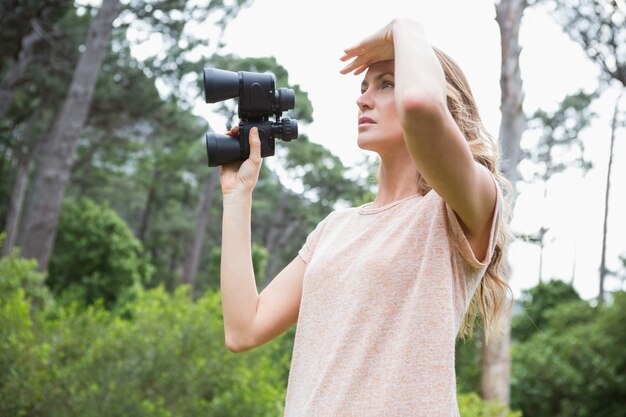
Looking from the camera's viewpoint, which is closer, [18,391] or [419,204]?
[419,204]

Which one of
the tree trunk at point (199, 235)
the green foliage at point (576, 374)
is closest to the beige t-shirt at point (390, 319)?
the green foliage at point (576, 374)

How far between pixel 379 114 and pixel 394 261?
1.12 feet

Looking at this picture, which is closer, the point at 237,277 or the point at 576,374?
the point at 237,277

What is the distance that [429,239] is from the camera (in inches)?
56.1

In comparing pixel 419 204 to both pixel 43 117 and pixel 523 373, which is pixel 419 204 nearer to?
pixel 523 373

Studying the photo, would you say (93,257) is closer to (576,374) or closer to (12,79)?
(12,79)

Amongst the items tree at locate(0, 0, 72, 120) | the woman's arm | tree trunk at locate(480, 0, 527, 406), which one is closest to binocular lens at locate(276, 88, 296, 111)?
the woman's arm

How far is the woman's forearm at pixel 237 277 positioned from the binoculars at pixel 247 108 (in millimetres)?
109

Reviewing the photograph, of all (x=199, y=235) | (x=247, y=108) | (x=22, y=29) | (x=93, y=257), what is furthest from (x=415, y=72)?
(x=199, y=235)

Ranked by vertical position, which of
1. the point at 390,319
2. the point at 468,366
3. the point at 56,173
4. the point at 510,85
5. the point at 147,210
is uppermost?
the point at 510,85

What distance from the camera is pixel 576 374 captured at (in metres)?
12.3

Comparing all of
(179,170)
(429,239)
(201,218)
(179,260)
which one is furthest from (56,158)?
(179,260)

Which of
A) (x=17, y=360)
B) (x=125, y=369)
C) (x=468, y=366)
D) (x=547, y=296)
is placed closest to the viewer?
(x=17, y=360)

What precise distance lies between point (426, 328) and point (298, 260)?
46 centimetres
